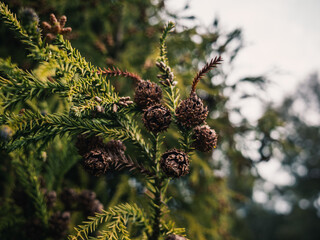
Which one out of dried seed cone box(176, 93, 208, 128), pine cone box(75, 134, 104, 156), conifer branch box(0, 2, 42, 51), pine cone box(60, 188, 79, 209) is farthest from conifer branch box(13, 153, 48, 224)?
dried seed cone box(176, 93, 208, 128)

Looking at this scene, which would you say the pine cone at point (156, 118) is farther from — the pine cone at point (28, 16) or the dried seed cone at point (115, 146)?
the pine cone at point (28, 16)

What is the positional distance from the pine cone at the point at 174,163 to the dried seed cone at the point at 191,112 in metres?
0.15

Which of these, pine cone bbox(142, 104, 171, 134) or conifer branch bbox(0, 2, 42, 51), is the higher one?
conifer branch bbox(0, 2, 42, 51)

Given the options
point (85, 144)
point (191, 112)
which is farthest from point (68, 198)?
point (191, 112)

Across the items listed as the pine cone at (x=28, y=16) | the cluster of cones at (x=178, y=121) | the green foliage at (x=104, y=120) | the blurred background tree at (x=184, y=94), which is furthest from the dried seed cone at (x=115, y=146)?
the blurred background tree at (x=184, y=94)

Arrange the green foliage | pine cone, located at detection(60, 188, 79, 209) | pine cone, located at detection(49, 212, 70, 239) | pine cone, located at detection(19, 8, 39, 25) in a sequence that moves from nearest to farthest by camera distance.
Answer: pine cone, located at detection(19, 8, 39, 25), the green foliage, pine cone, located at detection(49, 212, 70, 239), pine cone, located at detection(60, 188, 79, 209)

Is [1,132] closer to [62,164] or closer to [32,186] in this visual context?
[32,186]

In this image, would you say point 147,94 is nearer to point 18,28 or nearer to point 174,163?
point 174,163

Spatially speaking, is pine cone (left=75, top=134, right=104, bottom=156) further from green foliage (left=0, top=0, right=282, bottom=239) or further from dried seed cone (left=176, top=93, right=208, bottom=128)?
dried seed cone (left=176, top=93, right=208, bottom=128)

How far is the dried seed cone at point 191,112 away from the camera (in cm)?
91

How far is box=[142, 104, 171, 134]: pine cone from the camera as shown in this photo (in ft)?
2.91

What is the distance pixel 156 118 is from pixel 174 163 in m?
0.20

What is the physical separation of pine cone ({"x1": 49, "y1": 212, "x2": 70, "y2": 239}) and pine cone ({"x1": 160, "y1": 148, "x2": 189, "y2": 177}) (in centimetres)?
90

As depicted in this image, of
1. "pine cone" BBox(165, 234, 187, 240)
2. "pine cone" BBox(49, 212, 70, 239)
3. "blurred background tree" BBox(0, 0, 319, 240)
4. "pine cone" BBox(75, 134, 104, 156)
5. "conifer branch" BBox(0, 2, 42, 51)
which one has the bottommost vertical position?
"pine cone" BBox(49, 212, 70, 239)
